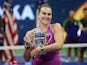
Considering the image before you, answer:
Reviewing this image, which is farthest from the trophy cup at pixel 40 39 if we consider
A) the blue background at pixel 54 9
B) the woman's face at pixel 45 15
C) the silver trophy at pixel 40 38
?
the blue background at pixel 54 9

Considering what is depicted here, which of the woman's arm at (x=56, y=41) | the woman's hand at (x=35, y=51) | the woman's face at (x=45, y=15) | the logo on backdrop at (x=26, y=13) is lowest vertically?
the woman's hand at (x=35, y=51)

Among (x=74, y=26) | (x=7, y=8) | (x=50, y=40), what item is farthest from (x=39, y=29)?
(x=74, y=26)

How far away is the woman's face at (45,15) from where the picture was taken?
337cm

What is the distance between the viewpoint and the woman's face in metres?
3.37

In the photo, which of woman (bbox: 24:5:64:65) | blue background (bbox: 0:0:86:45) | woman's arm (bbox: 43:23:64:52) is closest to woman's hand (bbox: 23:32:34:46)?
woman (bbox: 24:5:64:65)

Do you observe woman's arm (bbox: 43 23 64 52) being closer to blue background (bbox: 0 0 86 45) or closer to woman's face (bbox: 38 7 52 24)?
woman's face (bbox: 38 7 52 24)

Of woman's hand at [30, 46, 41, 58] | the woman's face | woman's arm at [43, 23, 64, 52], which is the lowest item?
woman's hand at [30, 46, 41, 58]

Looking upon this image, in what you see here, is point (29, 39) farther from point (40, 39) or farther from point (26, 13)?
point (26, 13)

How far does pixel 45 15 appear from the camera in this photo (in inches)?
133

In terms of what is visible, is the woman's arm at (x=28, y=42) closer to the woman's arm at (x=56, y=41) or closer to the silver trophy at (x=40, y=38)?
the silver trophy at (x=40, y=38)

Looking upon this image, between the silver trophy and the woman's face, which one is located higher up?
the woman's face

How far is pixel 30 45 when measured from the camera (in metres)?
3.40

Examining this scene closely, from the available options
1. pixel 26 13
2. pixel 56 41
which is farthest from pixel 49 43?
pixel 26 13

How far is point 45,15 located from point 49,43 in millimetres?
281
